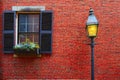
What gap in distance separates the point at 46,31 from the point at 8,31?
1.15 meters

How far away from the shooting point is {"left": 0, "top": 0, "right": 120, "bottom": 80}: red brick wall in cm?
866

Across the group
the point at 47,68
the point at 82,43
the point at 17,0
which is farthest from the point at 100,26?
the point at 17,0

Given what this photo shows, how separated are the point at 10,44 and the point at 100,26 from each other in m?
2.76

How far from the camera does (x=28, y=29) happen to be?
890 cm

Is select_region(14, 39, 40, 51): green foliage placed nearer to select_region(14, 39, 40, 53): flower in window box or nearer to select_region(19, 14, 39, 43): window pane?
select_region(14, 39, 40, 53): flower in window box

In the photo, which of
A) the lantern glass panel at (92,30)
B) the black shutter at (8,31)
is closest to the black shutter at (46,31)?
the black shutter at (8,31)

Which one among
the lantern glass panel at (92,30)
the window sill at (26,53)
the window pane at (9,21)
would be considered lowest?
the window sill at (26,53)

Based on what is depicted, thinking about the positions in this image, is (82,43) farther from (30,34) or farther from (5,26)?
(5,26)

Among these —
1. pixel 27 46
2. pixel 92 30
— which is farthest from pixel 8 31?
pixel 92 30

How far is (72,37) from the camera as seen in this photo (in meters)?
8.73

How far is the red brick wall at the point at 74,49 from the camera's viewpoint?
28.4 ft

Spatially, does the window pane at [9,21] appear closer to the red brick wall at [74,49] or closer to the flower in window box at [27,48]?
the red brick wall at [74,49]

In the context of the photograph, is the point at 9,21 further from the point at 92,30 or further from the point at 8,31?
the point at 92,30

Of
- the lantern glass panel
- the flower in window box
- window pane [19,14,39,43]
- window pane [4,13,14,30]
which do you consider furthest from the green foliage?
the lantern glass panel
